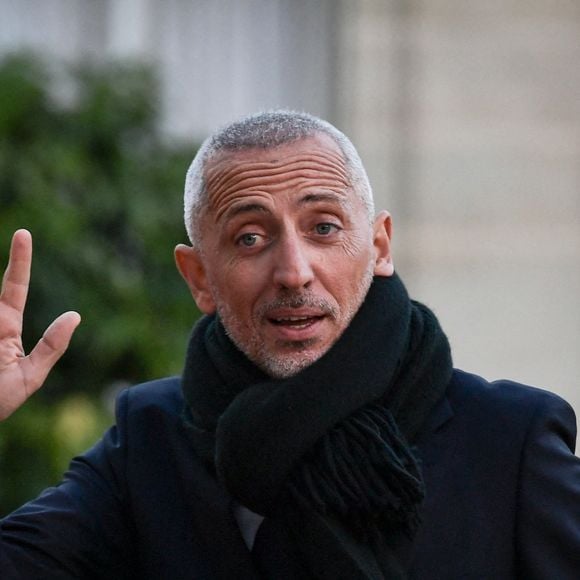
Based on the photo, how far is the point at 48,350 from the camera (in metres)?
3.27

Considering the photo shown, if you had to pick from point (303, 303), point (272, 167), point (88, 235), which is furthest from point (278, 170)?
point (88, 235)

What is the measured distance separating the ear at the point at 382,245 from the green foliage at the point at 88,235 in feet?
10.6

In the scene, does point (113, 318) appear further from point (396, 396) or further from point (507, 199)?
point (396, 396)

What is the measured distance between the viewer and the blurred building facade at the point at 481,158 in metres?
7.45

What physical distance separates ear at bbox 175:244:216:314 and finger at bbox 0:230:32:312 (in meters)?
0.41

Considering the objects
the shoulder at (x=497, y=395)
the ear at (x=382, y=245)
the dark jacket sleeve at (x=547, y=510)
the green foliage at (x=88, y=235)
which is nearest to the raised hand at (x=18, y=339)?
the ear at (x=382, y=245)

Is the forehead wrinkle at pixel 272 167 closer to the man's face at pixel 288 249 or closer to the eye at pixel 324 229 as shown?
the man's face at pixel 288 249

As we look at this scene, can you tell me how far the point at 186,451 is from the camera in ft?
11.2

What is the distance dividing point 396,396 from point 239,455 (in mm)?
366

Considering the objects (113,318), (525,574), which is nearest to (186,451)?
(525,574)

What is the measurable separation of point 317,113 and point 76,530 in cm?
493

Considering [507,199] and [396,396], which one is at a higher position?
[396,396]

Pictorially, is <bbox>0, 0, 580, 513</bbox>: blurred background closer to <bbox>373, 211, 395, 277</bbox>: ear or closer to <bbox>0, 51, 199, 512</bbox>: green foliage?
<bbox>0, 51, 199, 512</bbox>: green foliage

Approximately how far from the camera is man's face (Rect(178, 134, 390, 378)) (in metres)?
3.20
